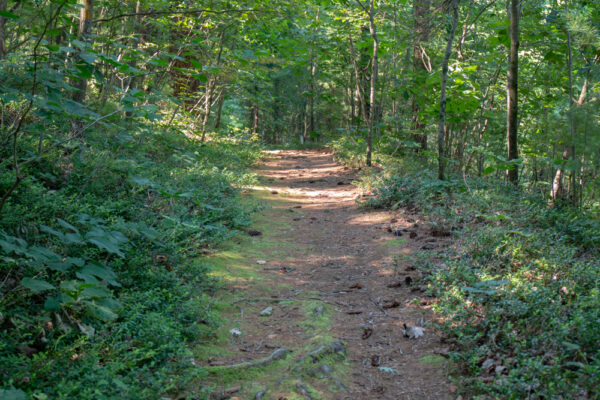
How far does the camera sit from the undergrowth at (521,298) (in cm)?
256

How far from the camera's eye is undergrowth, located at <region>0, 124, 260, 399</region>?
7.66 ft

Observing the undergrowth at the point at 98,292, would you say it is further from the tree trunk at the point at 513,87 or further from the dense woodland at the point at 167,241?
the tree trunk at the point at 513,87

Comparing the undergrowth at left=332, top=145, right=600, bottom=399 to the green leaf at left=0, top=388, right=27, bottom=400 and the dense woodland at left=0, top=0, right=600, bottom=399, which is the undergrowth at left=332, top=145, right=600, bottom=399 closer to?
the dense woodland at left=0, top=0, right=600, bottom=399

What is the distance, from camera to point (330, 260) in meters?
5.91

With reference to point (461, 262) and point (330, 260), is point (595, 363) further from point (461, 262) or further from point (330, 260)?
point (330, 260)

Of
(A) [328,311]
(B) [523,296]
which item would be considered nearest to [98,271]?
(A) [328,311]

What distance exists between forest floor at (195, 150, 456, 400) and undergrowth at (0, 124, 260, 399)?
35 centimetres

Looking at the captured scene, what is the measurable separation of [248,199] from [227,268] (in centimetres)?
361

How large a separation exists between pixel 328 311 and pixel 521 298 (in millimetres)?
1845

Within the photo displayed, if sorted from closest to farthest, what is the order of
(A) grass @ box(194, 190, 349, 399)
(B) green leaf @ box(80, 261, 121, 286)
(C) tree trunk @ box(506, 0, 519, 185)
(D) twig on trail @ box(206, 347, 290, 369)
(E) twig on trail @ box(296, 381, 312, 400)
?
(B) green leaf @ box(80, 261, 121, 286) < (E) twig on trail @ box(296, 381, 312, 400) < (A) grass @ box(194, 190, 349, 399) < (D) twig on trail @ box(206, 347, 290, 369) < (C) tree trunk @ box(506, 0, 519, 185)

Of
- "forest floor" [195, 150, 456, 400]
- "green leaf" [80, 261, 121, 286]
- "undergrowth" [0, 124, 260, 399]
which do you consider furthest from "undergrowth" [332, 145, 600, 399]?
"green leaf" [80, 261, 121, 286]

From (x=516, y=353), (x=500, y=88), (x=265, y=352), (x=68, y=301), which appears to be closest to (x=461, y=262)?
(x=516, y=353)

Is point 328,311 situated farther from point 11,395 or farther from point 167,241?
point 11,395

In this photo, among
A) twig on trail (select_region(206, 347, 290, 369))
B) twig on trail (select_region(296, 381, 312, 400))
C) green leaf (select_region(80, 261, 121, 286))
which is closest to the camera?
green leaf (select_region(80, 261, 121, 286))
